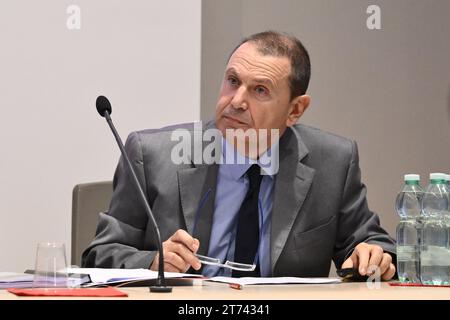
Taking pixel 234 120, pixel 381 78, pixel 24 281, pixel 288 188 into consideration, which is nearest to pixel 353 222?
pixel 288 188

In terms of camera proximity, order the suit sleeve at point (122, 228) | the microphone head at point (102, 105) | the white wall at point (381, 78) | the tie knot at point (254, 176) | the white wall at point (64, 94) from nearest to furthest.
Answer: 1. the microphone head at point (102, 105)
2. the suit sleeve at point (122, 228)
3. the tie knot at point (254, 176)
4. the white wall at point (64, 94)
5. the white wall at point (381, 78)

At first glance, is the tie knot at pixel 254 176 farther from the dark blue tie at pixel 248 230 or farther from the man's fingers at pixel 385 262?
Answer: the man's fingers at pixel 385 262

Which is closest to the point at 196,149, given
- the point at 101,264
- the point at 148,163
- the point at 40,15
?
the point at 148,163

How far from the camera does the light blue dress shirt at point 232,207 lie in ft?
7.69

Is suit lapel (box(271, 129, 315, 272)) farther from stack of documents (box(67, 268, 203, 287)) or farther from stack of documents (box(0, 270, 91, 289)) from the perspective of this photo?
stack of documents (box(0, 270, 91, 289))

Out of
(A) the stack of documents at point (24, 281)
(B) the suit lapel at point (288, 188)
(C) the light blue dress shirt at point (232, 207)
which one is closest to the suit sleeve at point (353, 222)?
(B) the suit lapel at point (288, 188)

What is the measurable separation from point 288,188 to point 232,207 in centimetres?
18

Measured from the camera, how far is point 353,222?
99.0 inches

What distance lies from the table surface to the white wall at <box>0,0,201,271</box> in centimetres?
145

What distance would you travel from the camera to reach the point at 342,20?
3.79m

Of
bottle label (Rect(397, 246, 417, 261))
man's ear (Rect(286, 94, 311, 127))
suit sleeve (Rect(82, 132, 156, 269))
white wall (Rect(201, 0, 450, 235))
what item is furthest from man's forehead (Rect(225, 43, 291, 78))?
white wall (Rect(201, 0, 450, 235))

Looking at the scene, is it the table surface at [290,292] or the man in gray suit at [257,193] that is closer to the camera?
the table surface at [290,292]

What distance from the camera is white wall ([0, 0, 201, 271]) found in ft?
10.3

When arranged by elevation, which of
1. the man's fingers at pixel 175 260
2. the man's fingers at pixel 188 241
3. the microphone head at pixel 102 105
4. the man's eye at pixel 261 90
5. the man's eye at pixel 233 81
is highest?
the man's eye at pixel 233 81
